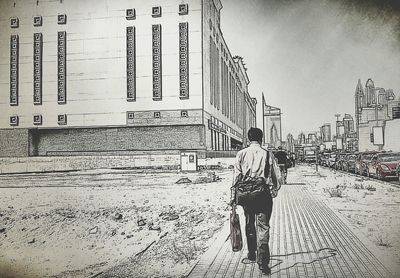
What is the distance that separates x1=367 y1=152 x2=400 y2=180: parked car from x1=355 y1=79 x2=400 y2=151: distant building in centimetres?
20

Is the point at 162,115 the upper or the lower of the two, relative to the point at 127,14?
lower

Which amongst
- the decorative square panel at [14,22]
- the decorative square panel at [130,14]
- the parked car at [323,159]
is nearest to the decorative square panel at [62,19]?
the decorative square panel at [14,22]

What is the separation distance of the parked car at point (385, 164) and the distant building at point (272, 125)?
42.7 inches

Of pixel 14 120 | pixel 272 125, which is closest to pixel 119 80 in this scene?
pixel 14 120

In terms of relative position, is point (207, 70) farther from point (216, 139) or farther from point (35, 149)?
point (35, 149)

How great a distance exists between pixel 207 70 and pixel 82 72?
1.27m

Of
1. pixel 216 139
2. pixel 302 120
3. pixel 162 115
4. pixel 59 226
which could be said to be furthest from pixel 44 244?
pixel 302 120

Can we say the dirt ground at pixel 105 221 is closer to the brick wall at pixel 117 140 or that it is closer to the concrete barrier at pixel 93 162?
the concrete barrier at pixel 93 162

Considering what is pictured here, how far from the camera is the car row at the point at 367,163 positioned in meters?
4.02

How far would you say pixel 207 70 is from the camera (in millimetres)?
4020

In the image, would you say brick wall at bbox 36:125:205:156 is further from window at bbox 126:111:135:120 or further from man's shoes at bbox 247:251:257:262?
man's shoes at bbox 247:251:257:262

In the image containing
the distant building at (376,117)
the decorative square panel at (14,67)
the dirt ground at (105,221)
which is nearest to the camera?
the dirt ground at (105,221)

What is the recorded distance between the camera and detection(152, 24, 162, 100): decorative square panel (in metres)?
4.02

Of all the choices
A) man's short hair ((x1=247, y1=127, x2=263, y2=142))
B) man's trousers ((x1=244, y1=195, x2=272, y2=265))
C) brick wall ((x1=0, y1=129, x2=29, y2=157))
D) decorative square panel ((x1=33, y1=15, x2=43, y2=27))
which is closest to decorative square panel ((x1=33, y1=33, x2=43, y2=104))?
decorative square panel ((x1=33, y1=15, x2=43, y2=27))
